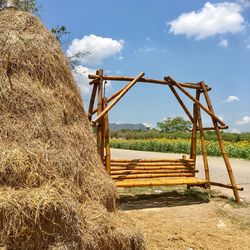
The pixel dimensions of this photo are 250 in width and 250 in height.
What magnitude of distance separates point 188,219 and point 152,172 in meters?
1.63

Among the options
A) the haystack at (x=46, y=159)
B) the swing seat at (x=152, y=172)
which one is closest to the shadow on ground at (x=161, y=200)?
the swing seat at (x=152, y=172)

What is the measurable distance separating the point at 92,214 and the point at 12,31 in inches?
86.9

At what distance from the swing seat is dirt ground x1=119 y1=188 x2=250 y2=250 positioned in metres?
0.43

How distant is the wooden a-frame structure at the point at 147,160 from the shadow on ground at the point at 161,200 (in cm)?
A: 35

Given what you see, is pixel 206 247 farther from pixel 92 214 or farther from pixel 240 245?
pixel 92 214

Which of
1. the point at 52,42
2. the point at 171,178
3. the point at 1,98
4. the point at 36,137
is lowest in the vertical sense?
the point at 171,178

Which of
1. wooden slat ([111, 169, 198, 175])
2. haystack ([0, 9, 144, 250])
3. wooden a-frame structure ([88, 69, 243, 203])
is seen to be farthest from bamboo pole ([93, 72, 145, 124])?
haystack ([0, 9, 144, 250])

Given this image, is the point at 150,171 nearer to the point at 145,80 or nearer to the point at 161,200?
the point at 161,200

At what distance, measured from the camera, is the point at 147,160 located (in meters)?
7.77

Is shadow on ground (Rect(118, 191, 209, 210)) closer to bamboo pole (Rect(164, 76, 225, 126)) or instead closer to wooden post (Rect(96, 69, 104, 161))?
wooden post (Rect(96, 69, 104, 161))

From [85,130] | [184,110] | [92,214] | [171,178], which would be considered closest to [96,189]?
[92,214]

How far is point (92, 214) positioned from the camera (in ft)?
11.5

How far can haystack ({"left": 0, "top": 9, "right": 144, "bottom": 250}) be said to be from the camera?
10.1 ft

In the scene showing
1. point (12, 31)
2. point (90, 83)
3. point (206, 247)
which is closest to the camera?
point (12, 31)
